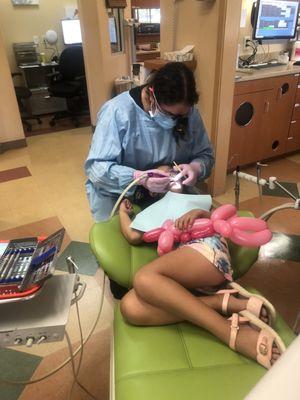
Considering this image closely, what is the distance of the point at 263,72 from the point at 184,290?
2327 millimetres

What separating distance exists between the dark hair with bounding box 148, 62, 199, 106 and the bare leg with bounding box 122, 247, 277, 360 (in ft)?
1.82

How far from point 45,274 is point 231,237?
24.6 inches

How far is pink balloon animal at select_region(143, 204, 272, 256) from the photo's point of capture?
3.53 feet

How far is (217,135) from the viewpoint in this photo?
238 centimetres

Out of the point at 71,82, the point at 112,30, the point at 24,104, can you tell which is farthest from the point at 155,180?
the point at 24,104

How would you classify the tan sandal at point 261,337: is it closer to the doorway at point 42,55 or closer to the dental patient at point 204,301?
the dental patient at point 204,301

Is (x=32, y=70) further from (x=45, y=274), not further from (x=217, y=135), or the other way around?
(x=45, y=274)

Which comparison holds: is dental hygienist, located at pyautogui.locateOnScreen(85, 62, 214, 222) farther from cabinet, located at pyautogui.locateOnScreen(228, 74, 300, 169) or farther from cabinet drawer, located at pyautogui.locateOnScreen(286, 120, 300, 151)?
cabinet drawer, located at pyautogui.locateOnScreen(286, 120, 300, 151)

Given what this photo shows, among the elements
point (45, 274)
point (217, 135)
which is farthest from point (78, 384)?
point (217, 135)

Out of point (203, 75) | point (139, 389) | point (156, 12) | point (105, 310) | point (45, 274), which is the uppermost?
point (156, 12)

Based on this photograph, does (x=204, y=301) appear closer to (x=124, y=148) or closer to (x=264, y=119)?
(x=124, y=148)

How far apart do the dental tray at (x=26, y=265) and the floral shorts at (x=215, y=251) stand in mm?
467

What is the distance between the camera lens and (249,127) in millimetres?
2785

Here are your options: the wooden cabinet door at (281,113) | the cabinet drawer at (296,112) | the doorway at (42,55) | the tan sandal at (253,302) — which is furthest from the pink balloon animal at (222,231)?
the doorway at (42,55)
